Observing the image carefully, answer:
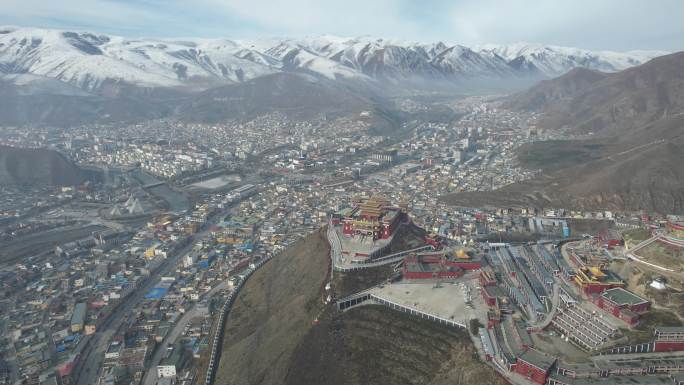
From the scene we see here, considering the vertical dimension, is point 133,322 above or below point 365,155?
below

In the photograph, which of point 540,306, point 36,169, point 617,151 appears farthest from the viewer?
point 36,169

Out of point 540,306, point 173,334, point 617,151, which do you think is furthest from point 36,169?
point 617,151

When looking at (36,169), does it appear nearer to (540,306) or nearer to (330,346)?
(330,346)

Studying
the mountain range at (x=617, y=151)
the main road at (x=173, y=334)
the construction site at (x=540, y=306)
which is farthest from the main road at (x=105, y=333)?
the mountain range at (x=617, y=151)

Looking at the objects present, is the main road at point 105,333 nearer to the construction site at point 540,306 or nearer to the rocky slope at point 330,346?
the rocky slope at point 330,346

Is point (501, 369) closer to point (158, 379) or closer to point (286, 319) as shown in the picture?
point (286, 319)

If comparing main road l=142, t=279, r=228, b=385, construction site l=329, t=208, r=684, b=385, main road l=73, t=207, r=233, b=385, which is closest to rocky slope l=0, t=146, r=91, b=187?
main road l=73, t=207, r=233, b=385

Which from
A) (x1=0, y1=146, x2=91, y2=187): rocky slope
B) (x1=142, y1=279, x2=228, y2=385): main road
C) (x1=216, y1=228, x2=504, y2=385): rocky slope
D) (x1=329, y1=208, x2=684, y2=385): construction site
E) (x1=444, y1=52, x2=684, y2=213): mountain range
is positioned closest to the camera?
(x1=329, y1=208, x2=684, y2=385): construction site

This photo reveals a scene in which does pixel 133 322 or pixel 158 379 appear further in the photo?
pixel 133 322

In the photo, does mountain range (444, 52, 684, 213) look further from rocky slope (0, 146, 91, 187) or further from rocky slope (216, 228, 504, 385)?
rocky slope (0, 146, 91, 187)

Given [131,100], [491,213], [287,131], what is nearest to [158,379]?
[491,213]

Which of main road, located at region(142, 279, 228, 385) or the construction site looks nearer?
the construction site
